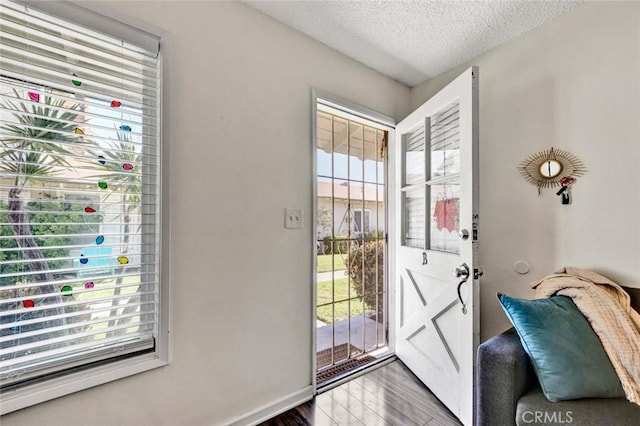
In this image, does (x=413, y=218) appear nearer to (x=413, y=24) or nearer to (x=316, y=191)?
(x=316, y=191)

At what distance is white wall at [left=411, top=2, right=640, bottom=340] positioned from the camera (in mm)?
1345

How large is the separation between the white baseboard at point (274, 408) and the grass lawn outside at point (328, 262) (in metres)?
0.77

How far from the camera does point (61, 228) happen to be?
3.46ft

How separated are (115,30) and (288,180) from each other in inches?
39.7

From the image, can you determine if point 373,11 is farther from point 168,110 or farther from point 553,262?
point 553,262

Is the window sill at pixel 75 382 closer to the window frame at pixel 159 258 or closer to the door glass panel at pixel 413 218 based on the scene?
the window frame at pixel 159 258

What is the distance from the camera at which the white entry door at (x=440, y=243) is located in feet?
4.56

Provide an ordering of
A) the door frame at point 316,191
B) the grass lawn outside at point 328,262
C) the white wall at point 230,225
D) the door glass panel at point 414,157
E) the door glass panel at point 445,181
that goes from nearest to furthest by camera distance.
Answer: the white wall at point 230,225, the door glass panel at point 445,181, the door frame at point 316,191, the door glass panel at point 414,157, the grass lawn outside at point 328,262

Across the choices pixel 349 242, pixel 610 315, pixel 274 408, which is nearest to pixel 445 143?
pixel 349 242

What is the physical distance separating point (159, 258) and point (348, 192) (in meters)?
1.43

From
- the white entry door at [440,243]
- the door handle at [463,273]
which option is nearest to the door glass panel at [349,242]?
the white entry door at [440,243]

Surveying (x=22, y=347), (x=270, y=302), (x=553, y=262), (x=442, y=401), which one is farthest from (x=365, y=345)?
(x=22, y=347)

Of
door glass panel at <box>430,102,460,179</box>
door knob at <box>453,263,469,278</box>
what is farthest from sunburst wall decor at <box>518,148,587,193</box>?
door knob at <box>453,263,469,278</box>

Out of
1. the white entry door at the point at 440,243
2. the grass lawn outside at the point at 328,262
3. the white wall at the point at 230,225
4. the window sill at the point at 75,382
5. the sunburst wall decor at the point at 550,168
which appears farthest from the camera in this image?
the grass lawn outside at the point at 328,262
